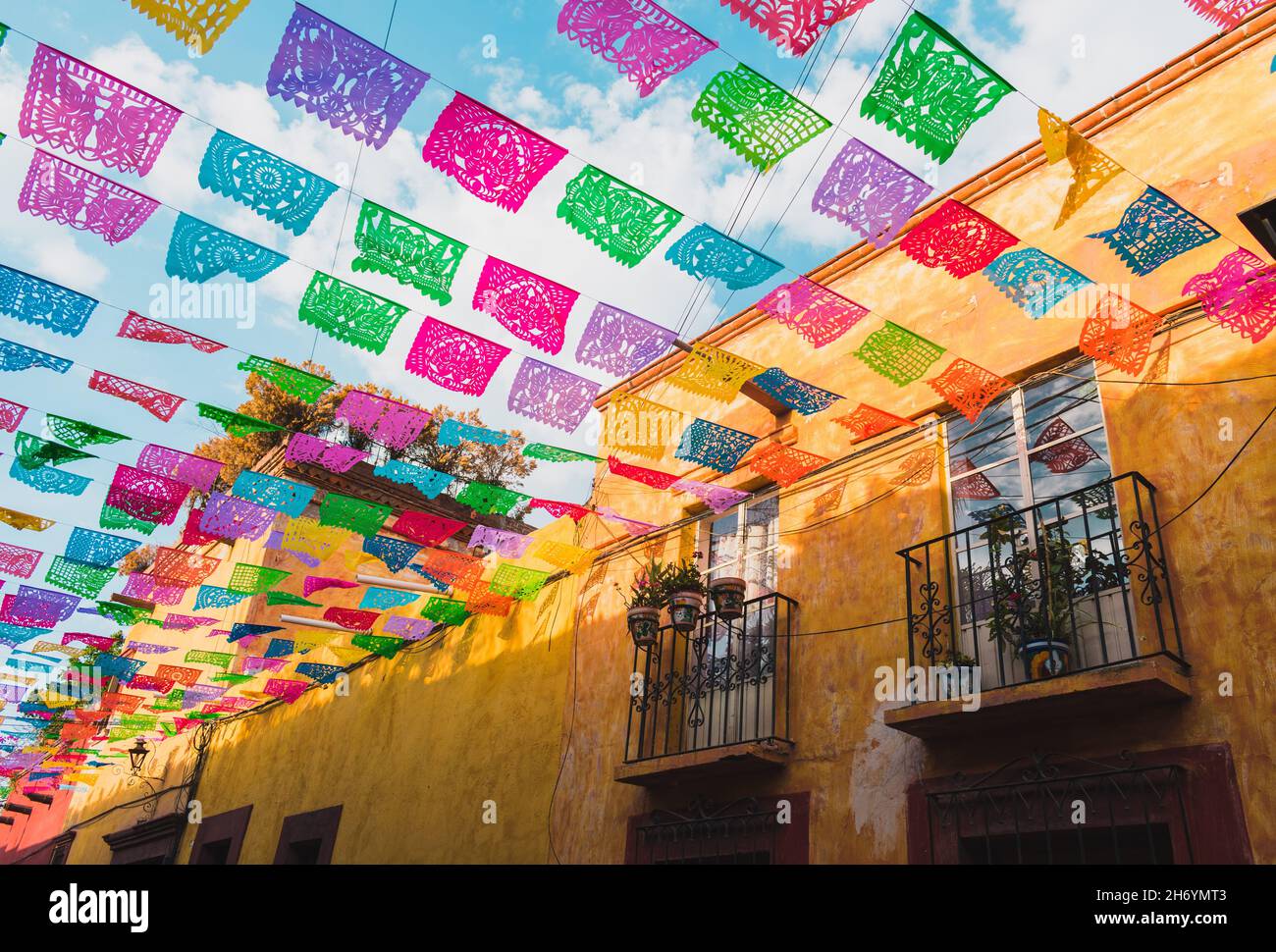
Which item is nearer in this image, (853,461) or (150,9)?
(150,9)

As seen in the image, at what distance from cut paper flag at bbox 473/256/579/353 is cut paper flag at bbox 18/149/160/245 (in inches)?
69.3

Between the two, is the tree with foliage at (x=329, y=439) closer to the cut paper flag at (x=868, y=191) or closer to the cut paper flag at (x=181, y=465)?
the cut paper flag at (x=181, y=465)

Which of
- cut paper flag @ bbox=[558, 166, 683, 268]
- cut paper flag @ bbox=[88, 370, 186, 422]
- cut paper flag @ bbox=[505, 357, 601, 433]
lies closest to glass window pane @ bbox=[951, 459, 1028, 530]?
cut paper flag @ bbox=[505, 357, 601, 433]

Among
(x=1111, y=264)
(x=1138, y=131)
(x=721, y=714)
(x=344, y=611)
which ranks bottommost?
(x=721, y=714)

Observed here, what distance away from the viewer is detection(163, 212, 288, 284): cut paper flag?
16.3 ft

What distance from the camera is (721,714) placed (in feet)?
23.0

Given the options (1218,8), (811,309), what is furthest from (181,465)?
(1218,8)

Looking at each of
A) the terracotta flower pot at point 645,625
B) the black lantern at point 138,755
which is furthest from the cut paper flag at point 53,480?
the black lantern at point 138,755

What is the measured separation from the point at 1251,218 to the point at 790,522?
12.8ft

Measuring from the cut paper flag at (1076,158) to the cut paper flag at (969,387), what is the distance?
181 cm

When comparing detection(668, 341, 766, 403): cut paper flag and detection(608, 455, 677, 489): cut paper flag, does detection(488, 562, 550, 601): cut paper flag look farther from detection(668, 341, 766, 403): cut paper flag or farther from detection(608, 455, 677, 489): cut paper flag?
detection(668, 341, 766, 403): cut paper flag

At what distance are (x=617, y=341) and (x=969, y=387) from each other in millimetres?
2267
